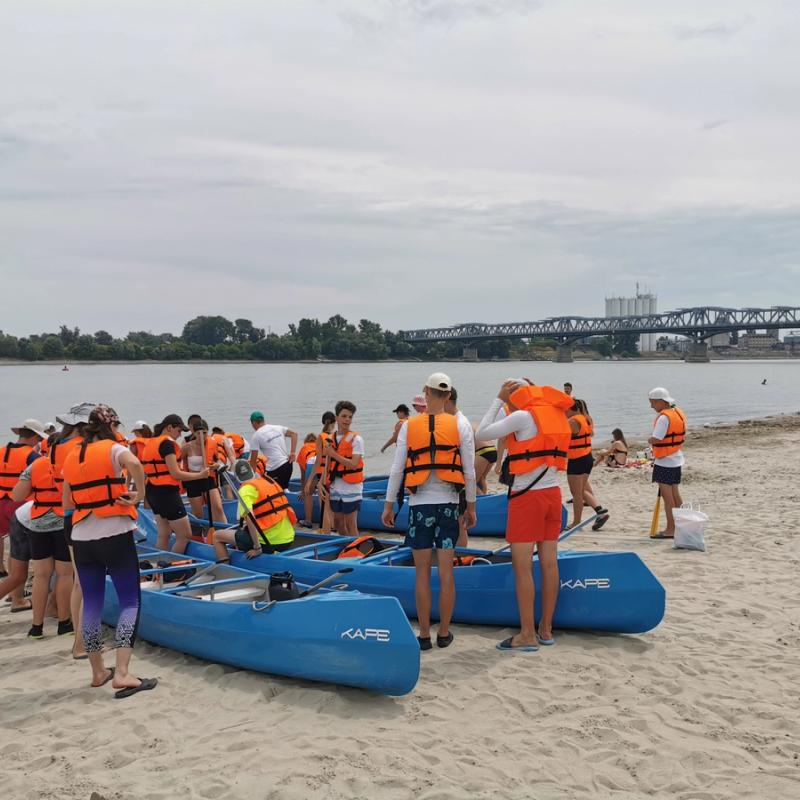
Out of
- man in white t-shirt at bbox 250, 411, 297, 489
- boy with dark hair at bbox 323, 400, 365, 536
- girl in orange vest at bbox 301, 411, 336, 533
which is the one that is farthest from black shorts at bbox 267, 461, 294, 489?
boy with dark hair at bbox 323, 400, 365, 536

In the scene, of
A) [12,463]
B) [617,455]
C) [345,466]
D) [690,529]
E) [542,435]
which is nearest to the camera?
[542,435]

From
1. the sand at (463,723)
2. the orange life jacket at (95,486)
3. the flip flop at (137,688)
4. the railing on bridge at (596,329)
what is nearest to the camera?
the sand at (463,723)

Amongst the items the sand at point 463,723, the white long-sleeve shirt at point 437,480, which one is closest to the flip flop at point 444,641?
the sand at point 463,723

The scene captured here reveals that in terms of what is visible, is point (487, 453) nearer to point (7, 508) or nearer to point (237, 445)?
point (237, 445)

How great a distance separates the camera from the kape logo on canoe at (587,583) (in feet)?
17.0

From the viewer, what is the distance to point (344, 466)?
762cm

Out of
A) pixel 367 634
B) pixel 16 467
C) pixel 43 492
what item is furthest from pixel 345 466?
pixel 367 634

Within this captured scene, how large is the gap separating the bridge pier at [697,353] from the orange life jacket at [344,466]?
104 metres

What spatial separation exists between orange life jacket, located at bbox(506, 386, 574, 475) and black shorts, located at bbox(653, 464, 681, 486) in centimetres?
331

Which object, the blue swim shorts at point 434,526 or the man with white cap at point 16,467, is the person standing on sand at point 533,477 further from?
the man with white cap at point 16,467

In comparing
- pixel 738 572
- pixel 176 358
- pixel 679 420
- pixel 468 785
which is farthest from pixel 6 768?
pixel 176 358

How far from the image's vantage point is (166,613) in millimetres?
5309

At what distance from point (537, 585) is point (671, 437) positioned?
3.16 m

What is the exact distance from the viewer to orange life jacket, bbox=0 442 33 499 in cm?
610
